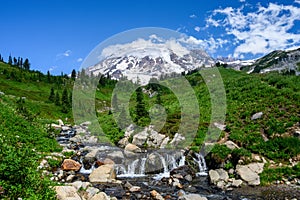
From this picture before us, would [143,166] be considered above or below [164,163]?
below

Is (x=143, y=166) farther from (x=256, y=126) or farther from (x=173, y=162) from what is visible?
(x=256, y=126)

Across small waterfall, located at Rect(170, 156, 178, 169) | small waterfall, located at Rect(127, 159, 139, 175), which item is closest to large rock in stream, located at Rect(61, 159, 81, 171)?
small waterfall, located at Rect(127, 159, 139, 175)

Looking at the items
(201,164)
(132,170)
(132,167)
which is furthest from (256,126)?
(132,170)

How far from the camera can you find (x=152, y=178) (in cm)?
2041

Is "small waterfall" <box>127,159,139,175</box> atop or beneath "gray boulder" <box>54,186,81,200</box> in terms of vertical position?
beneath

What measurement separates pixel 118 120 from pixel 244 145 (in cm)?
1990

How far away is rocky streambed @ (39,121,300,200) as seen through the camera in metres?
16.6

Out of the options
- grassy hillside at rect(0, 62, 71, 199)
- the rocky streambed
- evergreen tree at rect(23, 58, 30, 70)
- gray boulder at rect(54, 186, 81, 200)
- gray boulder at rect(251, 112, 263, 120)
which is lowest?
the rocky streambed

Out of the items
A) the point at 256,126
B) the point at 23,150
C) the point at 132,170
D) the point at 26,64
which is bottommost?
the point at 132,170

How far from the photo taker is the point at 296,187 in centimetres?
1778

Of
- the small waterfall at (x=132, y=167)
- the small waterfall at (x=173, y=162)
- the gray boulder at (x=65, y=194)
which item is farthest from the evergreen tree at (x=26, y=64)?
the gray boulder at (x=65, y=194)

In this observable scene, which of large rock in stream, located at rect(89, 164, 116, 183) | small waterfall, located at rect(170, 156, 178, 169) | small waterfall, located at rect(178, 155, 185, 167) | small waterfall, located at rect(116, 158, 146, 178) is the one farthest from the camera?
small waterfall, located at rect(178, 155, 185, 167)

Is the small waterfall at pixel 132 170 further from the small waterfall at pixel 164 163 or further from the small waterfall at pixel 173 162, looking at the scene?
the small waterfall at pixel 173 162

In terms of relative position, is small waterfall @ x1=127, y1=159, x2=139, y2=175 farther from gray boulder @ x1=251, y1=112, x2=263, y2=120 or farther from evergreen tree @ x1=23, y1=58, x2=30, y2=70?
evergreen tree @ x1=23, y1=58, x2=30, y2=70
